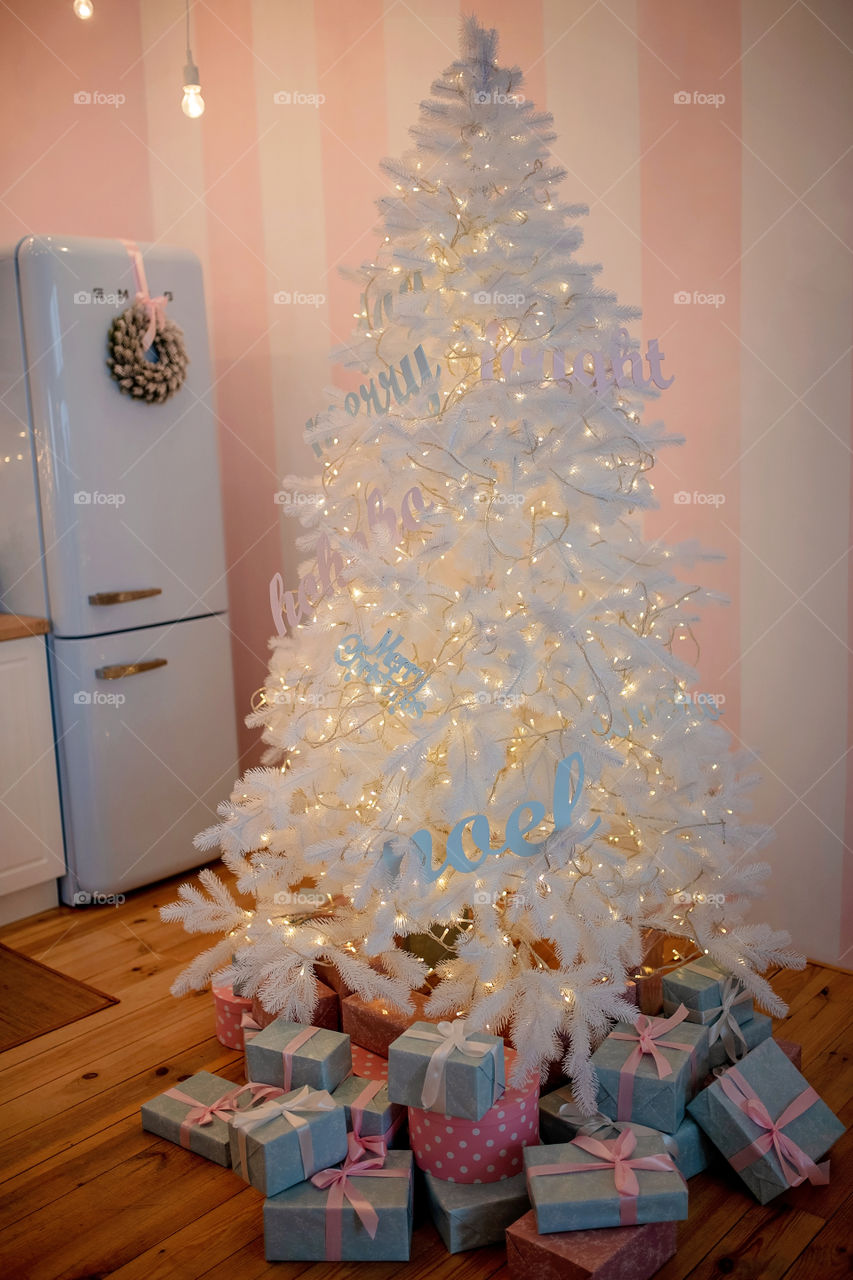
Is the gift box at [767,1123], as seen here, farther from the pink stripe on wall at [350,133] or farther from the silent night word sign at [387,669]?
the pink stripe on wall at [350,133]

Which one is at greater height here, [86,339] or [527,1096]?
[86,339]

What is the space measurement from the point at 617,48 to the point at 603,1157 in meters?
2.47

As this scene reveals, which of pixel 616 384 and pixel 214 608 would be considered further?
pixel 214 608

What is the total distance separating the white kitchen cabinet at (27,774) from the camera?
287 centimetres

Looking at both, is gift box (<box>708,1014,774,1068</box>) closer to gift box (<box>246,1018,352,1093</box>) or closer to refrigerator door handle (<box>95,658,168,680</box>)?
gift box (<box>246,1018,352,1093</box>)

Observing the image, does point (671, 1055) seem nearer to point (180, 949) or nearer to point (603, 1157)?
point (603, 1157)

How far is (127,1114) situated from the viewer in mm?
2061

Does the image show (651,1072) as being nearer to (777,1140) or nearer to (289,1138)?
(777,1140)

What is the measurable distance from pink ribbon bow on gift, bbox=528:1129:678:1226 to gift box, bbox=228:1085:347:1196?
330mm

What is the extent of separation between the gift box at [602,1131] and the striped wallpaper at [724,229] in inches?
36.1

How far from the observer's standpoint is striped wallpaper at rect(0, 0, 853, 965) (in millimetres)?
2424

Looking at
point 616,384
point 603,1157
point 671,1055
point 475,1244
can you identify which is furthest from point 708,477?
point 475,1244

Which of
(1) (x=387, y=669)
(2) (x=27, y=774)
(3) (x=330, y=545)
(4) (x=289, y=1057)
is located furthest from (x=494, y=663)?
(2) (x=27, y=774)

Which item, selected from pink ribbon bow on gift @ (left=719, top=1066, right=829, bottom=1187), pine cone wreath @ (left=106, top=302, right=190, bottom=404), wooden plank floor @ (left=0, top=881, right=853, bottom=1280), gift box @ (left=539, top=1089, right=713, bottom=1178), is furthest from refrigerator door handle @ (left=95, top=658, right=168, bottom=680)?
pink ribbon bow on gift @ (left=719, top=1066, right=829, bottom=1187)
